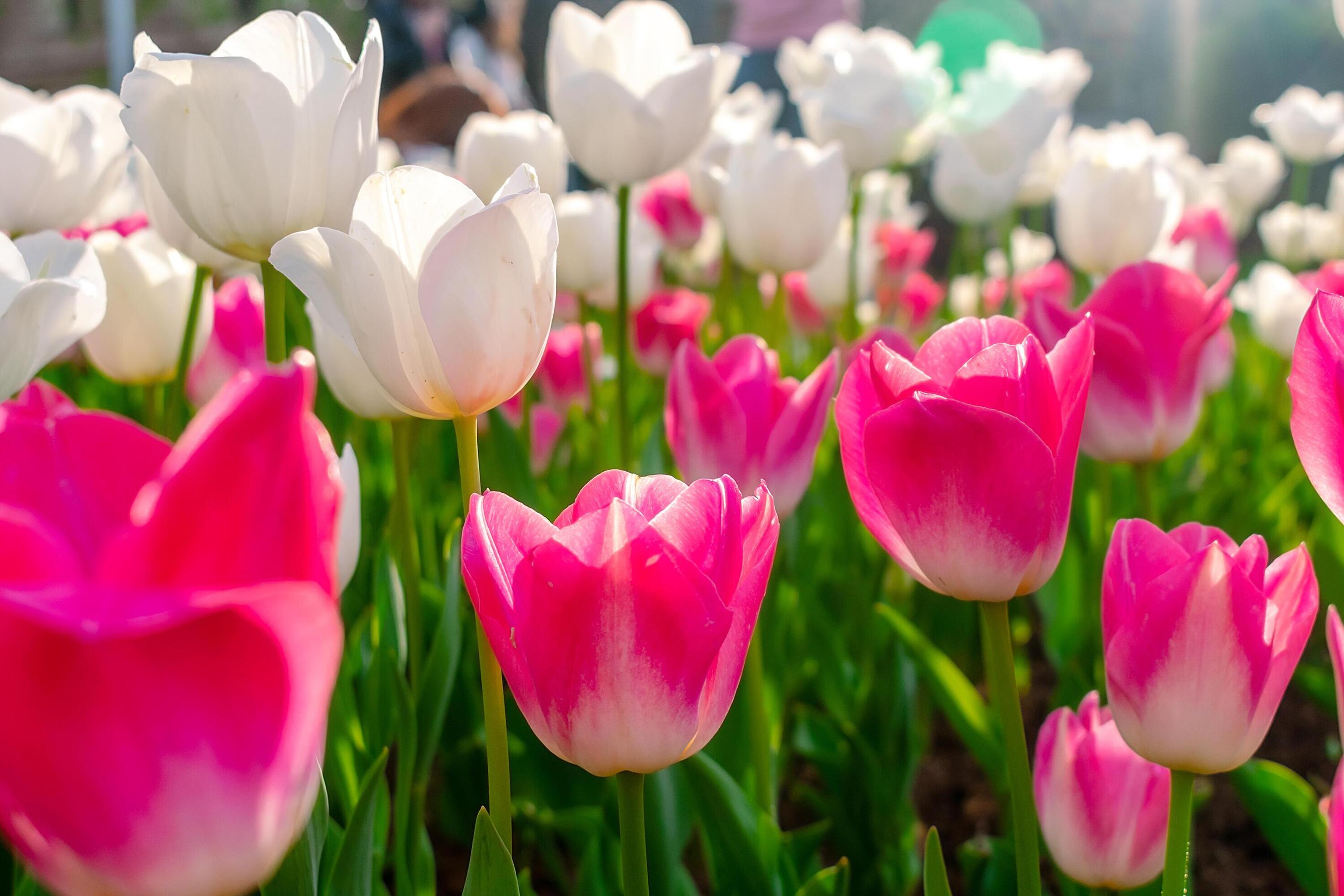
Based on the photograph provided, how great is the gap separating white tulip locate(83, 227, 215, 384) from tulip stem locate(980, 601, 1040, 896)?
660mm

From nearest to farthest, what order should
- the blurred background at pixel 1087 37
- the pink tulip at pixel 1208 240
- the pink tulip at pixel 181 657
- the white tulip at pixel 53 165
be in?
the pink tulip at pixel 181 657 → the white tulip at pixel 53 165 → the pink tulip at pixel 1208 240 → the blurred background at pixel 1087 37

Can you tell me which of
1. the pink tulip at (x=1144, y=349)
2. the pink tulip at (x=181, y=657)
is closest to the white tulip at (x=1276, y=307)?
the pink tulip at (x=1144, y=349)

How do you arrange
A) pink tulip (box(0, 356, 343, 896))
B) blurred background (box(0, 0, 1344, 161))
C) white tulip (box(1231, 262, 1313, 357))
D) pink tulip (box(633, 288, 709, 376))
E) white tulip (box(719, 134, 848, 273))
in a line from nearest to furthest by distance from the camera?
pink tulip (box(0, 356, 343, 896)) < white tulip (box(719, 134, 848, 273)) < pink tulip (box(633, 288, 709, 376)) < white tulip (box(1231, 262, 1313, 357)) < blurred background (box(0, 0, 1344, 161))

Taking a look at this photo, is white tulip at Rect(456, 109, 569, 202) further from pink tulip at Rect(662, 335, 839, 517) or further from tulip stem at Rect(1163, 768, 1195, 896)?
tulip stem at Rect(1163, 768, 1195, 896)

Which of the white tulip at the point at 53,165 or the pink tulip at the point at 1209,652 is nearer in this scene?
the pink tulip at the point at 1209,652

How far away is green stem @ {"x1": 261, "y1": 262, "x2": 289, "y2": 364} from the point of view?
65cm

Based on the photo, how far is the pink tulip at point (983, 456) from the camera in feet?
1.48

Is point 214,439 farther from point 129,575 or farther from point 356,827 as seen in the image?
point 356,827

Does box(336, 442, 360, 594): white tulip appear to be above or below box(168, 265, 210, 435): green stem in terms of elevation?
above

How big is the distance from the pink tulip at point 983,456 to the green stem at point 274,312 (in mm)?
343

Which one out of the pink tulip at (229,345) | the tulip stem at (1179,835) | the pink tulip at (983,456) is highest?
the pink tulip at (983,456)

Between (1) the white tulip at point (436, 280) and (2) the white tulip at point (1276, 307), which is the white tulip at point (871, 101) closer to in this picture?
(2) the white tulip at point (1276, 307)

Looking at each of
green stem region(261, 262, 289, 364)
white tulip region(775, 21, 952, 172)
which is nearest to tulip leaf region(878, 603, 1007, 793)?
green stem region(261, 262, 289, 364)

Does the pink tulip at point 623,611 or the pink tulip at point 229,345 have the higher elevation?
the pink tulip at point 623,611
